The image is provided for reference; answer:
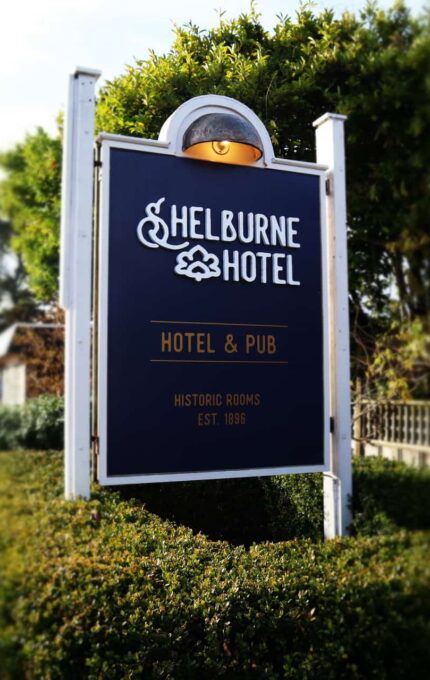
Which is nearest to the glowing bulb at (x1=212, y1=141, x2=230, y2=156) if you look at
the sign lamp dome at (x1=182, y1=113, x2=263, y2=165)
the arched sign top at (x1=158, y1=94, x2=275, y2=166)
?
the sign lamp dome at (x1=182, y1=113, x2=263, y2=165)

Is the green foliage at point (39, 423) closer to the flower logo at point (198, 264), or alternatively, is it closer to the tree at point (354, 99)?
the flower logo at point (198, 264)

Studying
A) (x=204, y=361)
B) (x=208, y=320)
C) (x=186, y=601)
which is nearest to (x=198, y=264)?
(x=208, y=320)

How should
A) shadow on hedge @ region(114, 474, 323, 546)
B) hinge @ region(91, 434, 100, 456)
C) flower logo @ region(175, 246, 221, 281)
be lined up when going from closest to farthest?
hinge @ region(91, 434, 100, 456), flower logo @ region(175, 246, 221, 281), shadow on hedge @ region(114, 474, 323, 546)

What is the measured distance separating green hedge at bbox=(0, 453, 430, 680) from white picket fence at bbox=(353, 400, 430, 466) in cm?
32

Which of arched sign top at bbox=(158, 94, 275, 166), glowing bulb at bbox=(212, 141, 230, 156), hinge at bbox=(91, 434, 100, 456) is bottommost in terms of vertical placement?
hinge at bbox=(91, 434, 100, 456)

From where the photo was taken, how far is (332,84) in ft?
9.82

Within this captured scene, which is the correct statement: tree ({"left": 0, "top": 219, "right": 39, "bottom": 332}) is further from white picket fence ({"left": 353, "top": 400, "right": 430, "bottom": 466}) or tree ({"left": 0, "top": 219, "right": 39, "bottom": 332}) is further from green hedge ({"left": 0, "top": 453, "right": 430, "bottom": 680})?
white picket fence ({"left": 353, "top": 400, "right": 430, "bottom": 466})

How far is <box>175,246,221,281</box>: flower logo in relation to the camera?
2691 millimetres

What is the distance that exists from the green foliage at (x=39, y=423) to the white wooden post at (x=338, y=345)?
116 centimetres

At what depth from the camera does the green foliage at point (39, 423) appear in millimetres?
2693

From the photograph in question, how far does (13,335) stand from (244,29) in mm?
1674

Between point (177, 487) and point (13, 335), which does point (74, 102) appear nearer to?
point (13, 335)

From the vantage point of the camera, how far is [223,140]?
Answer: 2.71m

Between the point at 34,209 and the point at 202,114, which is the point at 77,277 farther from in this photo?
the point at 202,114
